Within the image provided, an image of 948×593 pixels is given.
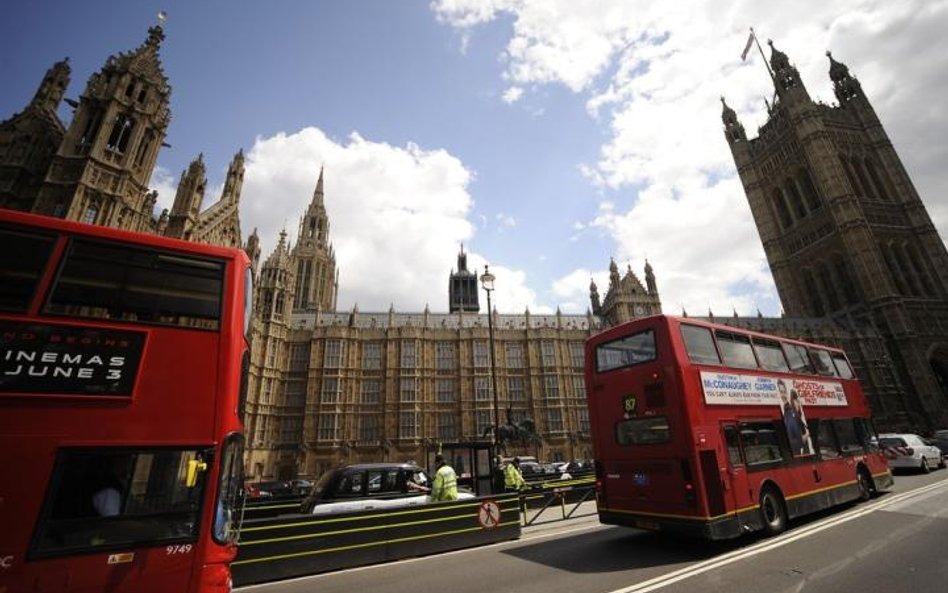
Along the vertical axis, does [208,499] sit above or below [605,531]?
above

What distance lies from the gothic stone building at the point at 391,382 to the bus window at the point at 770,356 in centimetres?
2609

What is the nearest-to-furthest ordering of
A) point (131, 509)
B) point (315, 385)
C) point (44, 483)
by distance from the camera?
1. point (44, 483)
2. point (131, 509)
3. point (315, 385)

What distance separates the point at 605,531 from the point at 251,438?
3189 cm

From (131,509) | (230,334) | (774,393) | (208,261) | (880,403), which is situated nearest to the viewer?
(131,509)

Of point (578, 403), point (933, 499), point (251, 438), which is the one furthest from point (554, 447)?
point (933, 499)

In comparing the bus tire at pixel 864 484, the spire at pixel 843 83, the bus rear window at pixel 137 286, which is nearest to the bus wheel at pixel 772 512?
the bus tire at pixel 864 484

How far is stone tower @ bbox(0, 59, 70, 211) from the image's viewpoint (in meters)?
22.2

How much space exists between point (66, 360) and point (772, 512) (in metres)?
12.6

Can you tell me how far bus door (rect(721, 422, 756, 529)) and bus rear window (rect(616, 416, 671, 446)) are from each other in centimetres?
126

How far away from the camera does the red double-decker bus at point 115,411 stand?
3.74 meters

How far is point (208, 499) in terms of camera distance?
432 centimetres

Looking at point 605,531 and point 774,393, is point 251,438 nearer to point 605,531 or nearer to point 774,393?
point 605,531

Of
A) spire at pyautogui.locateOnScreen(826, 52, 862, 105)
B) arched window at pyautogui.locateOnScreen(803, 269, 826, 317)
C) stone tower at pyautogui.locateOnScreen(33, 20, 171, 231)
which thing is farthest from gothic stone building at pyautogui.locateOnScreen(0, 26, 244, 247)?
spire at pyautogui.locateOnScreen(826, 52, 862, 105)

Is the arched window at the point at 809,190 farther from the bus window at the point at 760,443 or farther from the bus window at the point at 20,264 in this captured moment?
the bus window at the point at 20,264
